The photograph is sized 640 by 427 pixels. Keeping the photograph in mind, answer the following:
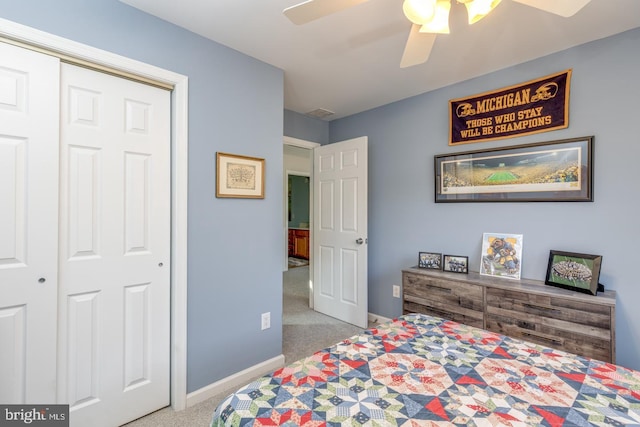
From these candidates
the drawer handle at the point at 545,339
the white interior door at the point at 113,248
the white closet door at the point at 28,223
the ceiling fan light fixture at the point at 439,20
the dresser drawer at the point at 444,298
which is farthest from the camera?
the dresser drawer at the point at 444,298

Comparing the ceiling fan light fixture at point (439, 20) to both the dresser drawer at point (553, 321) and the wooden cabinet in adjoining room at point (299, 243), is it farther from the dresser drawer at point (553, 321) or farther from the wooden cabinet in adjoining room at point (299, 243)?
the wooden cabinet in adjoining room at point (299, 243)

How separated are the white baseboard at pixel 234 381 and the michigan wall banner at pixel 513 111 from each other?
253cm

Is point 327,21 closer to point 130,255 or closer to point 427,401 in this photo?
point 130,255

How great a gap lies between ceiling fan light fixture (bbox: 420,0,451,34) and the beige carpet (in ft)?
7.96

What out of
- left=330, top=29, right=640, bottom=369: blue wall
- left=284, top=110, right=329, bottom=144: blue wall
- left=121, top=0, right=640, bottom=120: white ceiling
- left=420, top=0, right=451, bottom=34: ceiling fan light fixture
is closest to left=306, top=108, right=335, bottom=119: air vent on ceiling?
left=284, top=110, right=329, bottom=144: blue wall

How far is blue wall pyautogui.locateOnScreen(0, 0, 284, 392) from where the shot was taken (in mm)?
1748

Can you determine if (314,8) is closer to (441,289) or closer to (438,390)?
(438,390)

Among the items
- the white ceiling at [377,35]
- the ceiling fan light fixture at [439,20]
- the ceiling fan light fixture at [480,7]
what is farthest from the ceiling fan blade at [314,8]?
the white ceiling at [377,35]

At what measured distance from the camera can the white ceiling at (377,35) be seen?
5.64 feet

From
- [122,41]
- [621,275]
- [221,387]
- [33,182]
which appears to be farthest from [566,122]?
[33,182]

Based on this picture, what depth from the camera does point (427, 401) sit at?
3.19 ft

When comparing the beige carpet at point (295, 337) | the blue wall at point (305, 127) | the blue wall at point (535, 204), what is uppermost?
the blue wall at point (305, 127)

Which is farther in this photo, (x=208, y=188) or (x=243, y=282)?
(x=243, y=282)

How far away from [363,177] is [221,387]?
2.26 meters
